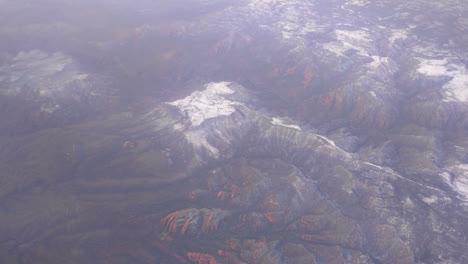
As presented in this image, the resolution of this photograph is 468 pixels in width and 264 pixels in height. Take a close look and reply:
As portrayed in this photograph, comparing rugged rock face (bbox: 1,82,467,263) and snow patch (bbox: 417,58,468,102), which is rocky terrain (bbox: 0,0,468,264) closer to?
rugged rock face (bbox: 1,82,467,263)

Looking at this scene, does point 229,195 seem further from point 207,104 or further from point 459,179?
point 459,179

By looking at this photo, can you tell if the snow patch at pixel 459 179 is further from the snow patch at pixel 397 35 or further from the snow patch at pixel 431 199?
the snow patch at pixel 397 35

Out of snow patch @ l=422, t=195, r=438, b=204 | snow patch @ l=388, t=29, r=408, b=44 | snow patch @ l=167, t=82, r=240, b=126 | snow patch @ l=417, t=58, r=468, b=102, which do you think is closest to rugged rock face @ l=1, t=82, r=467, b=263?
snow patch @ l=422, t=195, r=438, b=204

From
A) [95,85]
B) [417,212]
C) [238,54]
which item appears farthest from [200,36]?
[417,212]

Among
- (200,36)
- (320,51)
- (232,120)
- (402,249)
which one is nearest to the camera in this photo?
(402,249)

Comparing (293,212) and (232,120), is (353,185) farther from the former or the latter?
(232,120)
